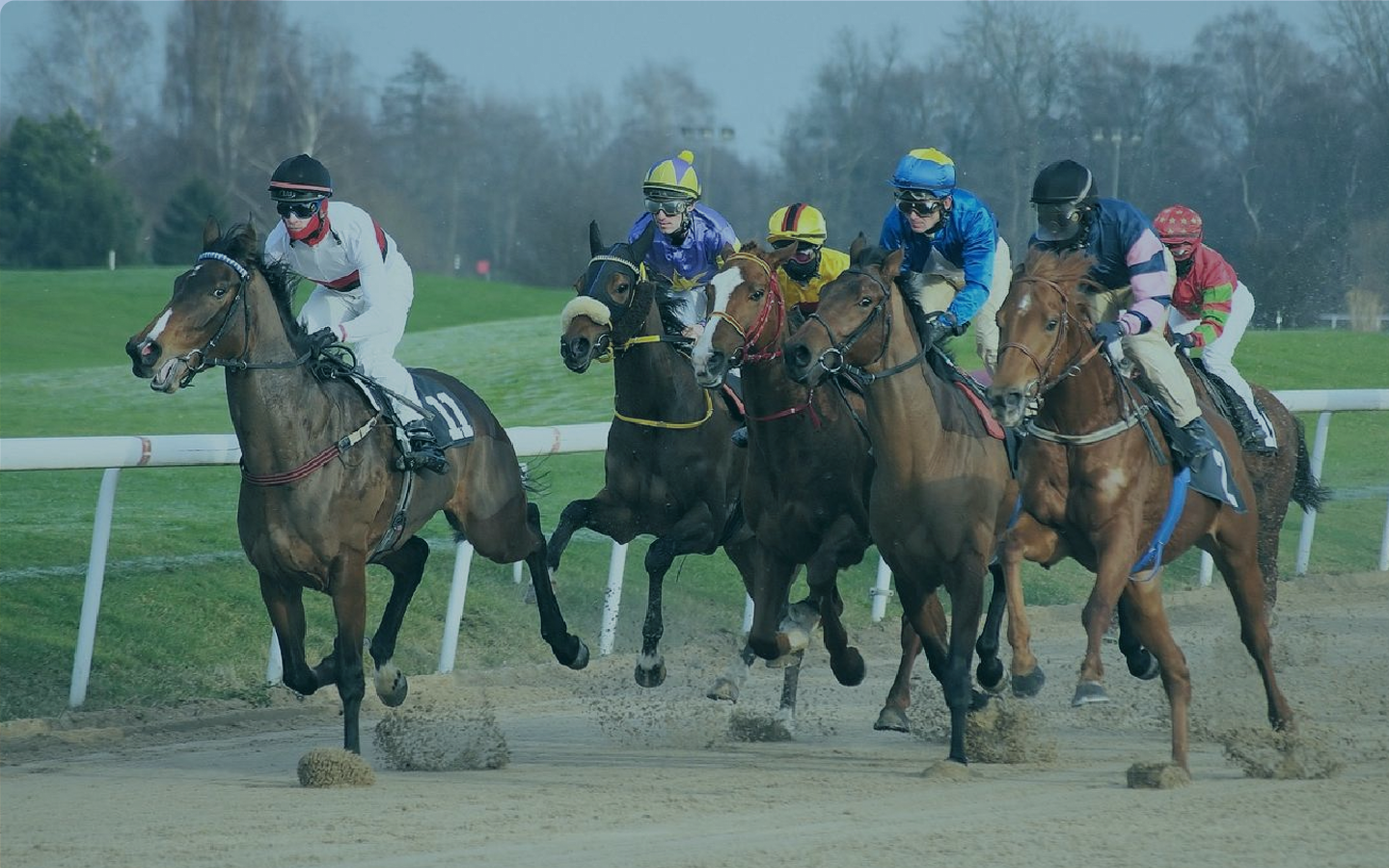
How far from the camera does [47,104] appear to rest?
47.9 m

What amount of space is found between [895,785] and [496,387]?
15.2 metres

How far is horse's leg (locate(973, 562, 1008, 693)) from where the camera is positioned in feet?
20.8

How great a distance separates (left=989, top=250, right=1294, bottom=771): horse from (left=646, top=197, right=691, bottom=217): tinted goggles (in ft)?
6.10

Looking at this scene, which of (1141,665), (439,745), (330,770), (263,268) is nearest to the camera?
(330,770)

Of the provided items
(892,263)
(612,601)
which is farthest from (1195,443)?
(612,601)

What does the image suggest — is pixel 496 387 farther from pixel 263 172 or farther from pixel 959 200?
pixel 263 172

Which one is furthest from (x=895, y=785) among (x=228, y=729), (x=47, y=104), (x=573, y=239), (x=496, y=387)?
(x=47, y=104)

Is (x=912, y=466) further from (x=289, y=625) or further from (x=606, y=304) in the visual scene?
(x=289, y=625)

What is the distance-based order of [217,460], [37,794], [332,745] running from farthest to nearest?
[217,460] → [332,745] → [37,794]

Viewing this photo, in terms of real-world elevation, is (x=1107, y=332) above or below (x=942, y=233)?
below

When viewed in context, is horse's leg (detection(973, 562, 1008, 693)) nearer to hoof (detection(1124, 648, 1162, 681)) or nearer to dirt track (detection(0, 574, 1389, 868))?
dirt track (detection(0, 574, 1389, 868))

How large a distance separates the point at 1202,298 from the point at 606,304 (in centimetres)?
288

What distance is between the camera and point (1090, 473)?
570cm

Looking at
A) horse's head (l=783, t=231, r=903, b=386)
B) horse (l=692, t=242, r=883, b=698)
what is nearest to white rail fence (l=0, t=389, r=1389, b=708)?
horse (l=692, t=242, r=883, b=698)
